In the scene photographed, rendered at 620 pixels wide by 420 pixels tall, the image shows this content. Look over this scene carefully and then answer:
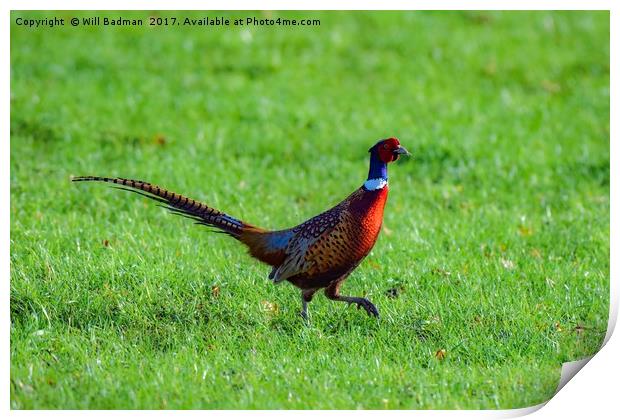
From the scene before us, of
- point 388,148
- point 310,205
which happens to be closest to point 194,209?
point 388,148

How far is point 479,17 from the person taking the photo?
36.4 ft

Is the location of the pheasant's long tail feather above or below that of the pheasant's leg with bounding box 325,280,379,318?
above

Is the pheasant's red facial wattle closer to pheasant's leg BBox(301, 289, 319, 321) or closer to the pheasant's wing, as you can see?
the pheasant's wing

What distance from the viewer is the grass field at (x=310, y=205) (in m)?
5.19

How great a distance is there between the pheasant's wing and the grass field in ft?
1.19

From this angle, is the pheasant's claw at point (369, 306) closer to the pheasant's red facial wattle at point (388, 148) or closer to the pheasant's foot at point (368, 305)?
the pheasant's foot at point (368, 305)

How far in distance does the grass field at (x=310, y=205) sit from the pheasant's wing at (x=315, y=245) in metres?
0.36

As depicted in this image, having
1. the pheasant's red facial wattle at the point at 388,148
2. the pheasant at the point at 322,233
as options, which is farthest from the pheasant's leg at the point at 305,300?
the pheasant's red facial wattle at the point at 388,148

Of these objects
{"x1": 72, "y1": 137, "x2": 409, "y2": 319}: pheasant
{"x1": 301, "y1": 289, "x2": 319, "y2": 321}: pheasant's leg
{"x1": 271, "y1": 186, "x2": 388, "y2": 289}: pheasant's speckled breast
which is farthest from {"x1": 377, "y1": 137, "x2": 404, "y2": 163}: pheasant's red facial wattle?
{"x1": 301, "y1": 289, "x2": 319, "y2": 321}: pheasant's leg

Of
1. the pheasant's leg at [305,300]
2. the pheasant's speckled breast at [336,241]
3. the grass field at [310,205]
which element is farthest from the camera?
the pheasant's leg at [305,300]

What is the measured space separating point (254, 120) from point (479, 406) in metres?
4.94

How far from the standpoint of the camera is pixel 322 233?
18.1 feet

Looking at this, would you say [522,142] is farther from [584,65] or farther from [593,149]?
[584,65]

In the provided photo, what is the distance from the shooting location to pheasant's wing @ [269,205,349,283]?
545 centimetres
